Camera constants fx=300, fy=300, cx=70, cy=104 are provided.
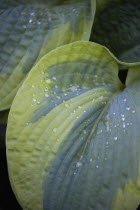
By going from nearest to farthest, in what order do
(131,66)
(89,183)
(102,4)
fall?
(89,183) → (131,66) → (102,4)

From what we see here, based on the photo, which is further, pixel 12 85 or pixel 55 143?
pixel 12 85

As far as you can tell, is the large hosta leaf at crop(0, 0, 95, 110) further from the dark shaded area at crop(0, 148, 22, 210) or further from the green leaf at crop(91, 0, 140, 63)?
the dark shaded area at crop(0, 148, 22, 210)

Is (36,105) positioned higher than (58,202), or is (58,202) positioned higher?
(36,105)

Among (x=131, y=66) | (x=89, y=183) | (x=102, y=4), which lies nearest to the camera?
(x=89, y=183)

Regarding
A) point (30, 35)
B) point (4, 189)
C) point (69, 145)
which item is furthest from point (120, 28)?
point (4, 189)

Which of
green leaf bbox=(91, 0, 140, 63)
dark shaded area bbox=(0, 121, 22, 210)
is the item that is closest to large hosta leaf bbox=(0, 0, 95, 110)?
Result: green leaf bbox=(91, 0, 140, 63)

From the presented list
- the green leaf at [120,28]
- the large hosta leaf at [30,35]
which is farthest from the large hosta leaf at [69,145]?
the green leaf at [120,28]

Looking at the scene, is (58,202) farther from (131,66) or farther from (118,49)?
(118,49)

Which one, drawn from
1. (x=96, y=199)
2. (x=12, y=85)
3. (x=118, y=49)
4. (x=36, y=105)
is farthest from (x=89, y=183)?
(x=118, y=49)
